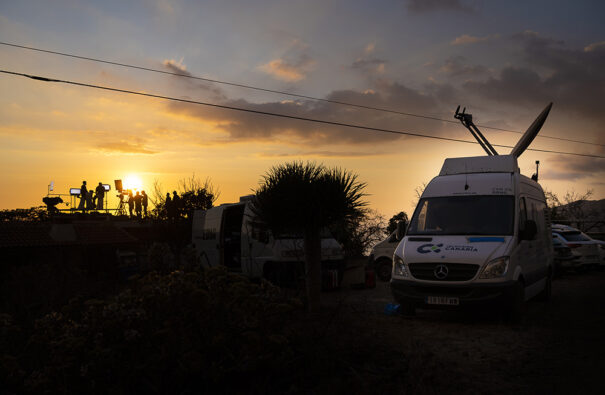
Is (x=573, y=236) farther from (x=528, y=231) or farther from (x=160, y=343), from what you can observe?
(x=160, y=343)

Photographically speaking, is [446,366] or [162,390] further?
[446,366]

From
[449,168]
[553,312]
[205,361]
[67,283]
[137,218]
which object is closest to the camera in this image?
[205,361]

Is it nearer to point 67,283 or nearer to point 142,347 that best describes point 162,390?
point 142,347

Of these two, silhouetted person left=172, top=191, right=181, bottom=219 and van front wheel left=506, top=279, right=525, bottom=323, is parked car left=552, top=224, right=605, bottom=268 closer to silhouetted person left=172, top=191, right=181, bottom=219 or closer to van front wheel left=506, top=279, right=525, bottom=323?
van front wheel left=506, top=279, right=525, bottom=323

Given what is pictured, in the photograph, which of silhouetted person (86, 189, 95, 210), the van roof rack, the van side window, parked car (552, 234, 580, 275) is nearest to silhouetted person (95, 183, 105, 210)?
silhouetted person (86, 189, 95, 210)

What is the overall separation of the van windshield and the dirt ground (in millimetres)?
1700

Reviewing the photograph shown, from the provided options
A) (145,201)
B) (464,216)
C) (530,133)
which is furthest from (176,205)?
(464,216)

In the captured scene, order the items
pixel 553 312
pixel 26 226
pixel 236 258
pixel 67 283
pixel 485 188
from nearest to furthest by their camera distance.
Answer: pixel 485 188, pixel 553 312, pixel 67 283, pixel 236 258, pixel 26 226

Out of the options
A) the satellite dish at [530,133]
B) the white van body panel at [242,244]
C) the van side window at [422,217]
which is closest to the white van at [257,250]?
the white van body panel at [242,244]

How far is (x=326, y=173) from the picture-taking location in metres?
11.2

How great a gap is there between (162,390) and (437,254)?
228 inches

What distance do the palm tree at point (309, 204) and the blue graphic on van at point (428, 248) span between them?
210 cm

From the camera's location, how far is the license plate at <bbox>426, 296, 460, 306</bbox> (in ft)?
29.9

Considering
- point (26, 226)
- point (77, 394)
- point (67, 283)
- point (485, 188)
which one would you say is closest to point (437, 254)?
point (485, 188)
